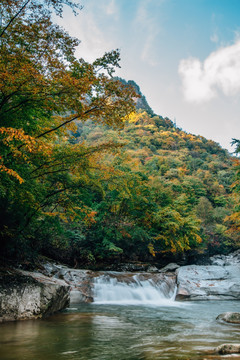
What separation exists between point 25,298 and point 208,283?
11201 millimetres

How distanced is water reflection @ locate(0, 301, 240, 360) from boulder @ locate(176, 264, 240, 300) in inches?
217

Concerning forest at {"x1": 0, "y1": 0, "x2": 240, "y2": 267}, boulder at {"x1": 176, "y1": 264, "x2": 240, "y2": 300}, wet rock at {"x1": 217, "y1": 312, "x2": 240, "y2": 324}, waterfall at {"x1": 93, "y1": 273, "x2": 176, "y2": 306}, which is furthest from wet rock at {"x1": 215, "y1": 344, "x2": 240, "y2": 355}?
boulder at {"x1": 176, "y1": 264, "x2": 240, "y2": 300}

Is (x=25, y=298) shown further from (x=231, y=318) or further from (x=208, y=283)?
(x=208, y=283)

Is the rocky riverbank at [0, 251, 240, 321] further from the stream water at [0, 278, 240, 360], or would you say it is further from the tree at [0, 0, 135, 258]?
the tree at [0, 0, 135, 258]

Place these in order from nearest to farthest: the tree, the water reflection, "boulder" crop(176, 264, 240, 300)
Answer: the water reflection → the tree → "boulder" crop(176, 264, 240, 300)

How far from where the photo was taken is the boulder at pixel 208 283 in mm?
12555

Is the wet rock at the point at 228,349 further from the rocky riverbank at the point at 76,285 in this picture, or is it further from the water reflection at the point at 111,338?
the rocky riverbank at the point at 76,285

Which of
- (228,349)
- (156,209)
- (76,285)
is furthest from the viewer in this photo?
(156,209)

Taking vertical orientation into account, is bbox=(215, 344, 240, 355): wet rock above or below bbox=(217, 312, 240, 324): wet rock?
above

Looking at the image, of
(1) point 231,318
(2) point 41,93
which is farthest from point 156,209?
(2) point 41,93

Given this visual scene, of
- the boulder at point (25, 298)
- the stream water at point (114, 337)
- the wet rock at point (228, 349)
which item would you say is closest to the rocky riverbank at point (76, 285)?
the boulder at point (25, 298)

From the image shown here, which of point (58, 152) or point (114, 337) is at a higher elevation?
point (58, 152)

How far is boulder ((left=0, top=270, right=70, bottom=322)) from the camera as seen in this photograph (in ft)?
19.3

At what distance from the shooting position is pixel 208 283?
554 inches
